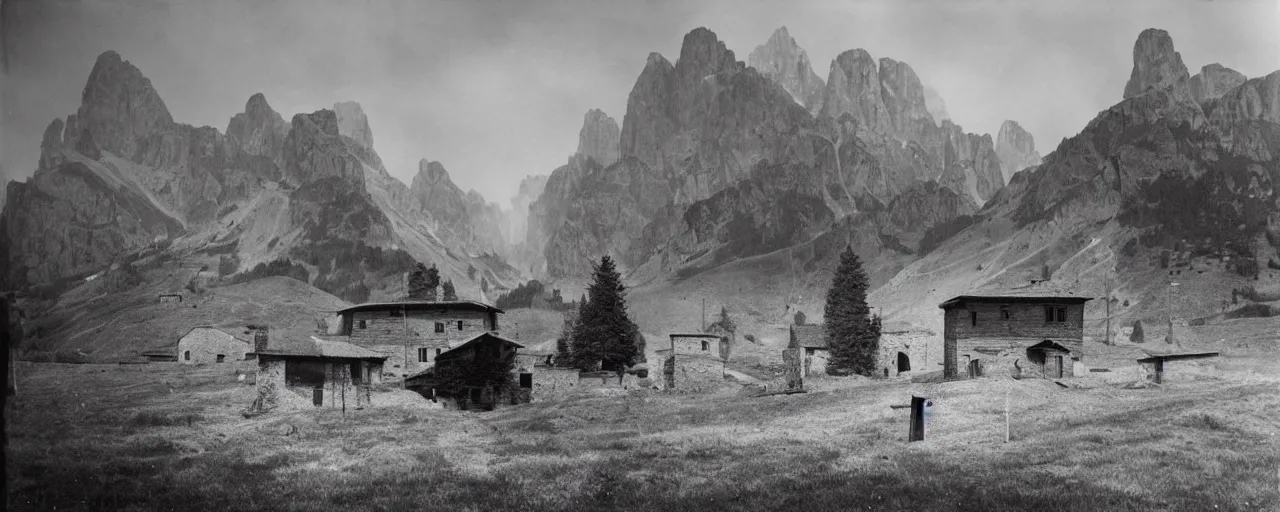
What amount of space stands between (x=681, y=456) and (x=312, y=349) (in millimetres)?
29769

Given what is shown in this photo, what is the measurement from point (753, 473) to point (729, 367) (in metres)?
67.2

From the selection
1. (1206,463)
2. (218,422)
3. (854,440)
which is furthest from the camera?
(218,422)

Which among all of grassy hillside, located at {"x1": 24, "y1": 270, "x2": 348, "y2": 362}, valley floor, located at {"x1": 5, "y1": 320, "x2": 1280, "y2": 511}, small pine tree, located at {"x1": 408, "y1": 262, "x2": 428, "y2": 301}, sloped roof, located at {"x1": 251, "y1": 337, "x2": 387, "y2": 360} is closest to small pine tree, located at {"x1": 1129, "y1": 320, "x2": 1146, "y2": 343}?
valley floor, located at {"x1": 5, "y1": 320, "x2": 1280, "y2": 511}

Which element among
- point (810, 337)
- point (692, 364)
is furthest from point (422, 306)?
point (810, 337)

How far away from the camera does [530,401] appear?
187ft

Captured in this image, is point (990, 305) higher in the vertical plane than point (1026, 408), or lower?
higher

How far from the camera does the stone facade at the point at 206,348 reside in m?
90.1

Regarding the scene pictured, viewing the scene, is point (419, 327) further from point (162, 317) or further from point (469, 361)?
point (162, 317)

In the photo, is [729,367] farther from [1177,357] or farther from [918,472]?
[918,472]

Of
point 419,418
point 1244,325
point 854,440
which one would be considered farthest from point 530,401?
point 1244,325

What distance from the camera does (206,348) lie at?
297 feet

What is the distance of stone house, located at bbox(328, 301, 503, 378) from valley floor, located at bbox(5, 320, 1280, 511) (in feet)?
99.2

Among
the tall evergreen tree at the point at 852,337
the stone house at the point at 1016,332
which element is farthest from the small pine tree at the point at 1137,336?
the stone house at the point at 1016,332

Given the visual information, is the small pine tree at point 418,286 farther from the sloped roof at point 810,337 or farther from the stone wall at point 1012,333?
the stone wall at point 1012,333
